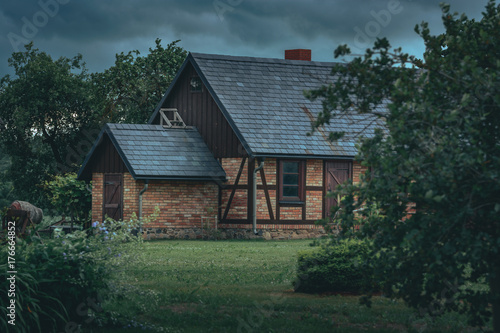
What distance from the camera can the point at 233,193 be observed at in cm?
2680

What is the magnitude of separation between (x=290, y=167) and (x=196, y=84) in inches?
211

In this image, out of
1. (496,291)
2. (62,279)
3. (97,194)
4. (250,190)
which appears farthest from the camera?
(97,194)

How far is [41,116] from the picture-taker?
1709 inches

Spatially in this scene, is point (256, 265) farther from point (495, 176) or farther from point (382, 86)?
point (495, 176)

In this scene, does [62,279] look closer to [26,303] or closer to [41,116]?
[26,303]

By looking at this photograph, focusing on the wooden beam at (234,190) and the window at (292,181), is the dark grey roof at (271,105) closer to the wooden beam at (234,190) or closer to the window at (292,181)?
the window at (292,181)

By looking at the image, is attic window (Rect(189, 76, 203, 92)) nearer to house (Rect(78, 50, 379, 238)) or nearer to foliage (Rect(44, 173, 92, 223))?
house (Rect(78, 50, 379, 238))

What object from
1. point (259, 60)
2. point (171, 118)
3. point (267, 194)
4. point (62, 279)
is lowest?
point (62, 279)

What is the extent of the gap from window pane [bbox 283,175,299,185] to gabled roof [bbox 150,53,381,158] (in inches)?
47.5

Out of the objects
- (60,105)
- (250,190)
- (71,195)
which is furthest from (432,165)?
(60,105)

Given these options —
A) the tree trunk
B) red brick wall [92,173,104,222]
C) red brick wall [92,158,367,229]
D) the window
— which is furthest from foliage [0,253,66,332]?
red brick wall [92,173,104,222]

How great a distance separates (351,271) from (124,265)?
4.13m

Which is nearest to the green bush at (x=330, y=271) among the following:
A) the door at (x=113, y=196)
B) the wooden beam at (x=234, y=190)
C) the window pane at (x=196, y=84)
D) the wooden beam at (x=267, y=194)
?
the wooden beam at (x=267, y=194)

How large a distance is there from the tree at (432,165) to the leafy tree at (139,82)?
31919mm
